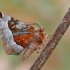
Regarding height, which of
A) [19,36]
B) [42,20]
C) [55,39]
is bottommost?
[42,20]

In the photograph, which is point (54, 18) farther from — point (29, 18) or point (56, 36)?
point (56, 36)

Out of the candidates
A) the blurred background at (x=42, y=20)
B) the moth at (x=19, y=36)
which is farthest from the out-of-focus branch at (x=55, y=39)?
the blurred background at (x=42, y=20)

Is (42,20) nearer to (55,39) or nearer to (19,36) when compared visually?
(19,36)

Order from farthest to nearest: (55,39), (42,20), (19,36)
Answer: (42,20) → (19,36) → (55,39)

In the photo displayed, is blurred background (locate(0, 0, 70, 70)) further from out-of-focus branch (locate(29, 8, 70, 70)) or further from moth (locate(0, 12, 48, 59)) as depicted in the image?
out-of-focus branch (locate(29, 8, 70, 70))

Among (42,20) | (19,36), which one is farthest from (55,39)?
(42,20)

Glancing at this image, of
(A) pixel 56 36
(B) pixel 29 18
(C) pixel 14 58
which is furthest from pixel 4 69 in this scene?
(A) pixel 56 36

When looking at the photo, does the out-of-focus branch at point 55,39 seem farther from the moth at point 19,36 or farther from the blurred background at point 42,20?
the blurred background at point 42,20
